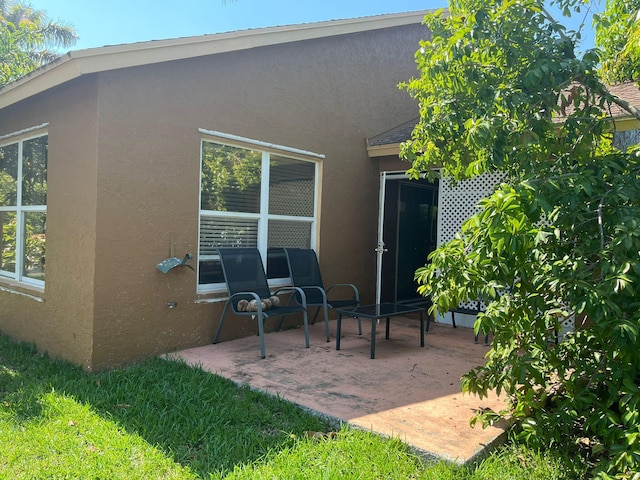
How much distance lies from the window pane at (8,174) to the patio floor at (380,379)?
122 inches

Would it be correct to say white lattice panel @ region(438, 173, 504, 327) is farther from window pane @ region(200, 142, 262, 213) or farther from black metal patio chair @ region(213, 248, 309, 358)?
window pane @ region(200, 142, 262, 213)

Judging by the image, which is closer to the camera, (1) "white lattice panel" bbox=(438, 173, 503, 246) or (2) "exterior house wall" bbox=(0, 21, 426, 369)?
(2) "exterior house wall" bbox=(0, 21, 426, 369)

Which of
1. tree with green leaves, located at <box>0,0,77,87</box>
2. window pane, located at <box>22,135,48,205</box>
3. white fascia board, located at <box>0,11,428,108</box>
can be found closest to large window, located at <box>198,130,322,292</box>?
white fascia board, located at <box>0,11,428,108</box>

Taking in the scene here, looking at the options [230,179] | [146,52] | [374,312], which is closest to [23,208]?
[230,179]

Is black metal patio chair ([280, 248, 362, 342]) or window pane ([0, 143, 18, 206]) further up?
window pane ([0, 143, 18, 206])

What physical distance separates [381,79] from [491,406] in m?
5.49

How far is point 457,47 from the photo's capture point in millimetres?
3369

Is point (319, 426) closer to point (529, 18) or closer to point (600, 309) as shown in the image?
point (600, 309)

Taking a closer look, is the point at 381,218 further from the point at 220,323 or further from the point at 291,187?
the point at 220,323

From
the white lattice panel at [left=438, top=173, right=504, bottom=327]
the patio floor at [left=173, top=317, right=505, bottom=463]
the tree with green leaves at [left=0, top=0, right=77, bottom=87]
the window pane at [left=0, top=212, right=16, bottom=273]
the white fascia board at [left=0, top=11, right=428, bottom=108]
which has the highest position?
the tree with green leaves at [left=0, top=0, right=77, bottom=87]

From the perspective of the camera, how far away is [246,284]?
5.61 metres

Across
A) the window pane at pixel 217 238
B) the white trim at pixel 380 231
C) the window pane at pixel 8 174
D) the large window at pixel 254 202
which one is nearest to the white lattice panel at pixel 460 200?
the white trim at pixel 380 231

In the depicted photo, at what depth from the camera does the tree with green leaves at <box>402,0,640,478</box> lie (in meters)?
2.61

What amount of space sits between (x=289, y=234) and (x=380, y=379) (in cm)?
266
